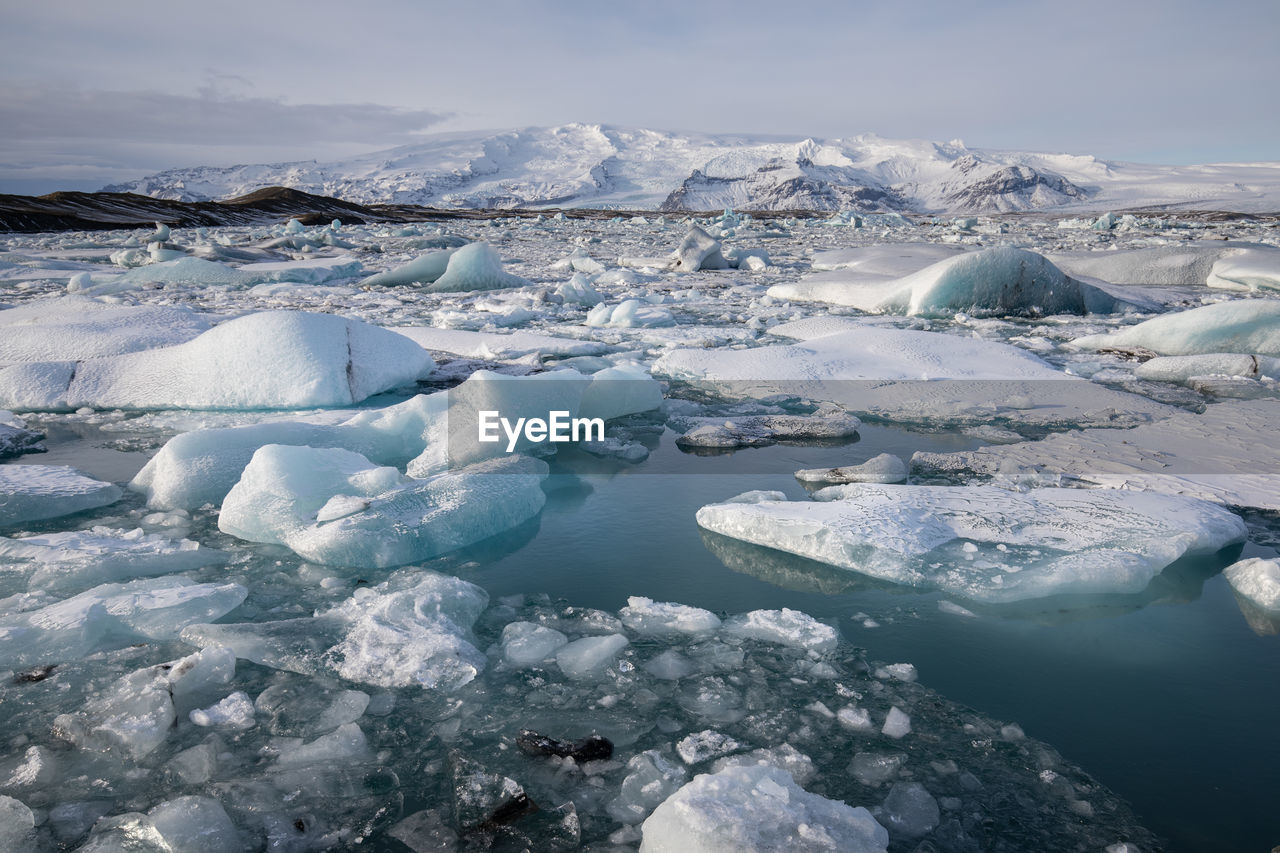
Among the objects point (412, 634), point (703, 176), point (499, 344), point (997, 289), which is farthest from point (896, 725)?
point (703, 176)

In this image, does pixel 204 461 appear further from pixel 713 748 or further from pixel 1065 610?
pixel 1065 610

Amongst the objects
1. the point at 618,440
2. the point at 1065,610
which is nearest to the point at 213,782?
the point at 1065,610

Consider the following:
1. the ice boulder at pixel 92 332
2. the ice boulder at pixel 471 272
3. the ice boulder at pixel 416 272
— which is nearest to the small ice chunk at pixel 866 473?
the ice boulder at pixel 92 332

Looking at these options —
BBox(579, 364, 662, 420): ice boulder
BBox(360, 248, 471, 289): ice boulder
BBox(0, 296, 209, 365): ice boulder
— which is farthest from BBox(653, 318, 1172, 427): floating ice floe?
BBox(360, 248, 471, 289): ice boulder

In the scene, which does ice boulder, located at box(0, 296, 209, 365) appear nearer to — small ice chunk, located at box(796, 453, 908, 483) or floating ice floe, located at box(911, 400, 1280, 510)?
small ice chunk, located at box(796, 453, 908, 483)

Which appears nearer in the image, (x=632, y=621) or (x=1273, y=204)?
(x=632, y=621)
